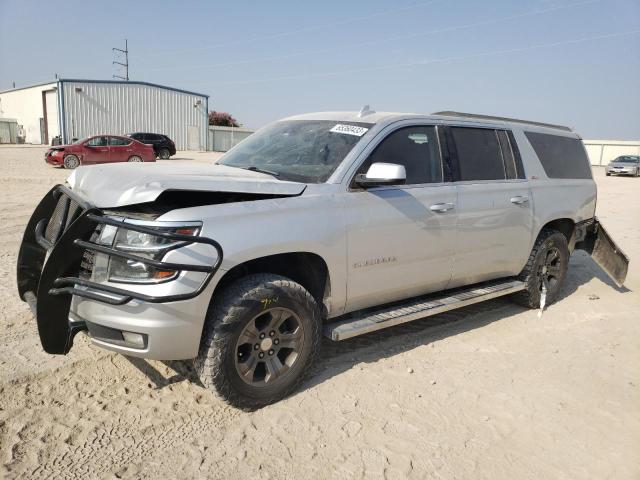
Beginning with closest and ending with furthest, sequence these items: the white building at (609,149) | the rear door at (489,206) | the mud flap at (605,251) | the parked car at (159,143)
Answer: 1. the rear door at (489,206)
2. the mud flap at (605,251)
3. the parked car at (159,143)
4. the white building at (609,149)

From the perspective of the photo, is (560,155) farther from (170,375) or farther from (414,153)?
(170,375)

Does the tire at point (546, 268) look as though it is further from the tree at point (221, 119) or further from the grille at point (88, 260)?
the tree at point (221, 119)

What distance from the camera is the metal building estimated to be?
120 ft

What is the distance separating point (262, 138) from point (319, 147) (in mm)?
850

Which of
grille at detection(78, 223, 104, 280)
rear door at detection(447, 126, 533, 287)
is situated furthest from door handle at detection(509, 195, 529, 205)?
grille at detection(78, 223, 104, 280)

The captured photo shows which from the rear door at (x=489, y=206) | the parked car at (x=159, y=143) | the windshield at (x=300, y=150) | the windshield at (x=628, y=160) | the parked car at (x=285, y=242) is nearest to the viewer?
the parked car at (x=285, y=242)

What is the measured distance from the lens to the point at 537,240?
548 centimetres

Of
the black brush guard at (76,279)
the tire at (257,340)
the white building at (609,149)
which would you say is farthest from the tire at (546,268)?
the white building at (609,149)

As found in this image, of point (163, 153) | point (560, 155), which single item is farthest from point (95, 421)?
point (163, 153)

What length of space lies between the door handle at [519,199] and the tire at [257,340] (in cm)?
249

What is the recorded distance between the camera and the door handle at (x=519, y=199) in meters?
4.91

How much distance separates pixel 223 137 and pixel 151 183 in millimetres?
47230

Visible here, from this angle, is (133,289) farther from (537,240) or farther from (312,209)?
(537,240)

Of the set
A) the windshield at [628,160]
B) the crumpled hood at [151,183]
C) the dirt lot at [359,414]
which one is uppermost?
the windshield at [628,160]
